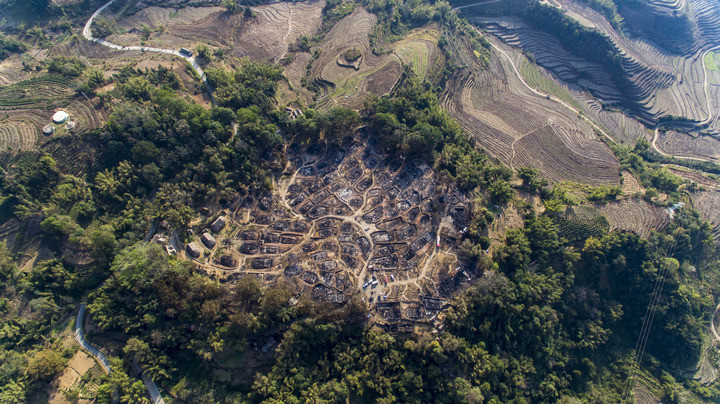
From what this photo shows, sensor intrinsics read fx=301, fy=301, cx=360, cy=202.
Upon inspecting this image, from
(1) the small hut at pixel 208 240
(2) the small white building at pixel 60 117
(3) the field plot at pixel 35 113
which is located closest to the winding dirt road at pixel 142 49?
(3) the field plot at pixel 35 113

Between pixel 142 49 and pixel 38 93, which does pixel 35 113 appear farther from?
pixel 142 49

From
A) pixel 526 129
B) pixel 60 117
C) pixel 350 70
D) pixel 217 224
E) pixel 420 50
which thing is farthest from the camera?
pixel 420 50

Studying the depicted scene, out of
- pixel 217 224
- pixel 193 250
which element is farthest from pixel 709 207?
pixel 193 250

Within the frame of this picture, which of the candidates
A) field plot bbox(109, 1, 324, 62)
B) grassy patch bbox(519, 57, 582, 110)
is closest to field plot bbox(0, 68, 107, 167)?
field plot bbox(109, 1, 324, 62)

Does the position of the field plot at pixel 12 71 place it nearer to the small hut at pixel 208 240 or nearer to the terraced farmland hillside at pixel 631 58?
the small hut at pixel 208 240

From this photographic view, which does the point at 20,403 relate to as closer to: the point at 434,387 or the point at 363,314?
the point at 363,314
